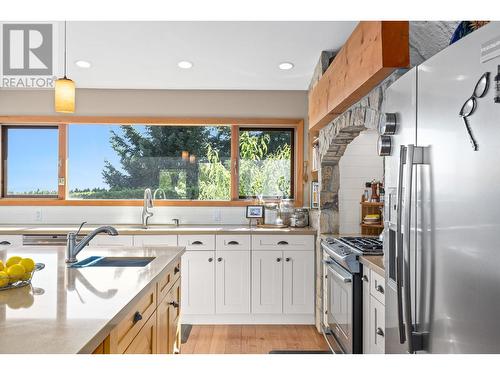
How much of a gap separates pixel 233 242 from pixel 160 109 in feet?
5.99

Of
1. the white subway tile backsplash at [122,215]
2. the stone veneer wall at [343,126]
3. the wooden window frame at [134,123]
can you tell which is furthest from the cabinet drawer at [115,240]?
the stone veneer wall at [343,126]

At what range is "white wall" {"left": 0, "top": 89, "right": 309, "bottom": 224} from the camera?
4566 mm

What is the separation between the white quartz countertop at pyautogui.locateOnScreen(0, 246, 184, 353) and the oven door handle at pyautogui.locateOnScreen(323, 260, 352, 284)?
3.91 ft

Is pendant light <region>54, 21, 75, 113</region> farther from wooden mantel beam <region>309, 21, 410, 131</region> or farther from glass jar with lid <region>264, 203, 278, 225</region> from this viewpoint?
glass jar with lid <region>264, 203, 278, 225</region>

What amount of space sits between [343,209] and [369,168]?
47cm

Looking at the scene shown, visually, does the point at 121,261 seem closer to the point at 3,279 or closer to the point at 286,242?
the point at 3,279

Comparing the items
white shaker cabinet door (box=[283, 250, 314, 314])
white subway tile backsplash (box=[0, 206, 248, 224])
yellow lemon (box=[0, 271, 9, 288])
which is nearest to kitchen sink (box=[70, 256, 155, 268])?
yellow lemon (box=[0, 271, 9, 288])

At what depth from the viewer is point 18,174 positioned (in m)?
4.68

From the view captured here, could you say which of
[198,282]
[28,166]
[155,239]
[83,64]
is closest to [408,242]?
[198,282]

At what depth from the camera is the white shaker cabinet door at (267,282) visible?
3.97 m

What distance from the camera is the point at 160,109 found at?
4617 millimetres

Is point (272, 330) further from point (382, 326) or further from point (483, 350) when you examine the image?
point (483, 350)

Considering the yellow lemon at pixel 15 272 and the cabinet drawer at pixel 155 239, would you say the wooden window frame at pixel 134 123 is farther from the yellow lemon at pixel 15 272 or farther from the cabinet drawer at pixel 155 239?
the yellow lemon at pixel 15 272

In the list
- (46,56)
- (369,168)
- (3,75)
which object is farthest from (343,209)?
(3,75)
